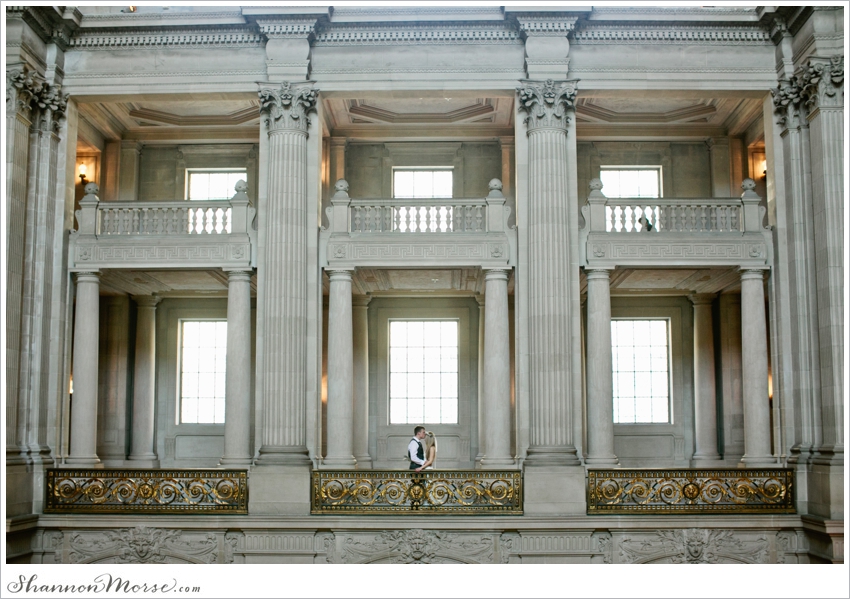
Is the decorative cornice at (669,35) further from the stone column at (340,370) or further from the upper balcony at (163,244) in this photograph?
the upper balcony at (163,244)

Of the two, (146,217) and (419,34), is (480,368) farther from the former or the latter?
(146,217)

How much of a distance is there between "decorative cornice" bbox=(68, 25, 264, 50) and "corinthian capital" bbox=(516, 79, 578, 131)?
16.8 feet

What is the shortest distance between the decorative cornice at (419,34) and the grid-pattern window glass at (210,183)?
4923 millimetres

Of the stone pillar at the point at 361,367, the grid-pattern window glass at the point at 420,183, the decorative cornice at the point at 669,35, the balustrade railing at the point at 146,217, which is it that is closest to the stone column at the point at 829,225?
the decorative cornice at the point at 669,35

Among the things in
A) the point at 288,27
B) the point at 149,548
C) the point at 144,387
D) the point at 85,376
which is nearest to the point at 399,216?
the point at 288,27

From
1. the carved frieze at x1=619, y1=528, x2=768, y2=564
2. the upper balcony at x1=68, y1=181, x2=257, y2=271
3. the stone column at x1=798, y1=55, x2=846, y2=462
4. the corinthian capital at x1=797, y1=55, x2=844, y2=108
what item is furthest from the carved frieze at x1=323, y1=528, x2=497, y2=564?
the corinthian capital at x1=797, y1=55, x2=844, y2=108

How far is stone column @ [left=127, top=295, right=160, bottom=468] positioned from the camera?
67.2 feet

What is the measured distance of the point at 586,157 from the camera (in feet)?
69.2

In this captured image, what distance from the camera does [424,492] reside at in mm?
15781

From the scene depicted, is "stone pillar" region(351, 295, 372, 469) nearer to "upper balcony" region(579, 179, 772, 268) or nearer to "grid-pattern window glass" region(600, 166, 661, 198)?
"upper balcony" region(579, 179, 772, 268)

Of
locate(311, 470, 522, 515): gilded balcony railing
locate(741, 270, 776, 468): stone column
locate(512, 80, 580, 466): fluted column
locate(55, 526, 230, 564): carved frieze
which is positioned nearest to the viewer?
locate(55, 526, 230, 564): carved frieze

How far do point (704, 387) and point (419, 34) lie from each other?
9944 mm

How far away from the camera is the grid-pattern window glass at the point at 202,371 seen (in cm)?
2123

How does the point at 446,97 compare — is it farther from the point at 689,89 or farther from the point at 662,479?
the point at 662,479
